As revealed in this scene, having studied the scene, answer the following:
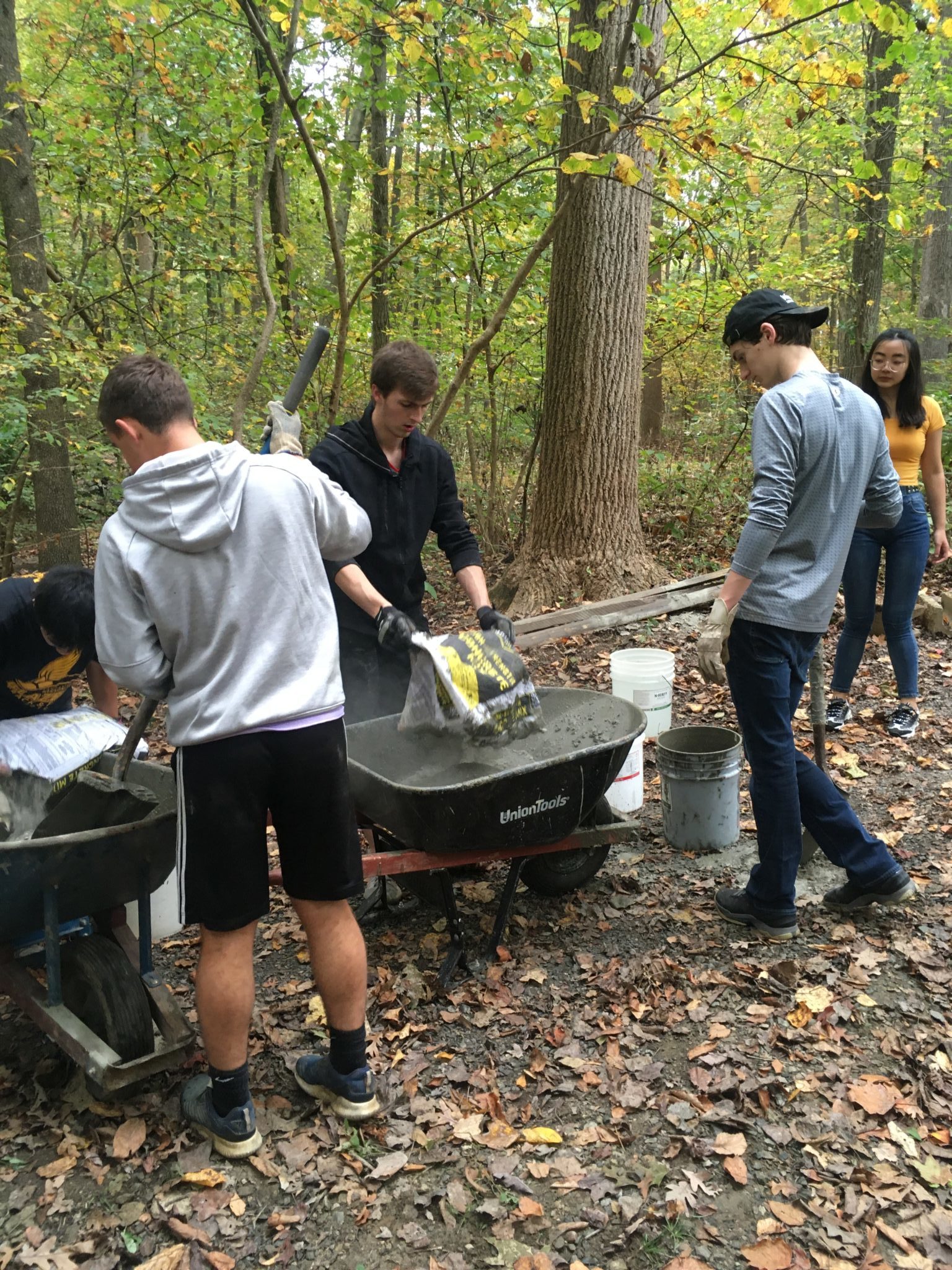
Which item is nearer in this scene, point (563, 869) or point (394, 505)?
point (394, 505)

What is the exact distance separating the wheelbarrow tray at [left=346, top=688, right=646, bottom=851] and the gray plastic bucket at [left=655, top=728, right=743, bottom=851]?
1.45 feet

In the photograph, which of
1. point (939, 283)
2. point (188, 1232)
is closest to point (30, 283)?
point (188, 1232)

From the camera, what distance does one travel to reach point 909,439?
14.8 ft

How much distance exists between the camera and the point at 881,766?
4.31 m

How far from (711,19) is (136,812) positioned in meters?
13.8

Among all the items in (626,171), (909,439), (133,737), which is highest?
(626,171)

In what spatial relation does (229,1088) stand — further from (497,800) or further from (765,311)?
(765,311)

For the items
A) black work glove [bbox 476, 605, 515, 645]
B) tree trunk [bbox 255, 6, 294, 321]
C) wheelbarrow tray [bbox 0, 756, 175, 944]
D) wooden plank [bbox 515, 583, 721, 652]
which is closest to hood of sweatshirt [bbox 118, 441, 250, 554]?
wheelbarrow tray [bbox 0, 756, 175, 944]

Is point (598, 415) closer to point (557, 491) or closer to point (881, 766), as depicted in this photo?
point (557, 491)

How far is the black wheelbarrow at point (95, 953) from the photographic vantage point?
220cm

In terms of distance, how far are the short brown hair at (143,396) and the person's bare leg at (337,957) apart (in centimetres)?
124

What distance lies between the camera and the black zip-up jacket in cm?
315

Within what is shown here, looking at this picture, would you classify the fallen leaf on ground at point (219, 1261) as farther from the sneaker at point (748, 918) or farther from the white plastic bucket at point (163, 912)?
the sneaker at point (748, 918)

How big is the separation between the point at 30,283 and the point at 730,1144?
22.6 feet
